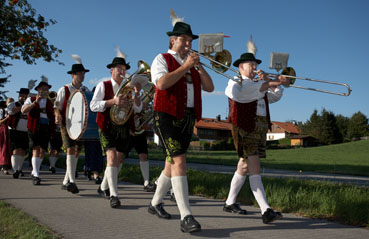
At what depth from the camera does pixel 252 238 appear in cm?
357

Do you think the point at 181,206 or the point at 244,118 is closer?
the point at 181,206

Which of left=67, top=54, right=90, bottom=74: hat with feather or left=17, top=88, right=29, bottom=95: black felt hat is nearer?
left=67, top=54, right=90, bottom=74: hat with feather

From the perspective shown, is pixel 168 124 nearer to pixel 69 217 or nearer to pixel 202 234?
pixel 202 234

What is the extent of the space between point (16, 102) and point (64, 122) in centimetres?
328

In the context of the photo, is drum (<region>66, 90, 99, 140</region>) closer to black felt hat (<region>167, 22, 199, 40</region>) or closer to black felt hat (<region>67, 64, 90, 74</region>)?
black felt hat (<region>67, 64, 90, 74</region>)

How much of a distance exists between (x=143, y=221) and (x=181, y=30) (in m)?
2.17

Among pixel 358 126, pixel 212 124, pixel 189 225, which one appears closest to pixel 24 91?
pixel 189 225

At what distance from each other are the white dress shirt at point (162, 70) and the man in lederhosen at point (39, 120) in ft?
15.4

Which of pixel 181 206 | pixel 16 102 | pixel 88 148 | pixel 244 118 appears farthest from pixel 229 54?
pixel 16 102

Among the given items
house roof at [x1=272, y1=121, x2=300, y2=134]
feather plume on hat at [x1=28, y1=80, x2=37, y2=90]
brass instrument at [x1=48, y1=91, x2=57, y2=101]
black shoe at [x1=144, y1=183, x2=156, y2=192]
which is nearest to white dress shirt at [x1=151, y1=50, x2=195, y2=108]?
black shoe at [x1=144, y1=183, x2=156, y2=192]

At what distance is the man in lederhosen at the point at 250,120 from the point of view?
443 centimetres

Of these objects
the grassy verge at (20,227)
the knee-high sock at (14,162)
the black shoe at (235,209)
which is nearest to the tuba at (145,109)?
the black shoe at (235,209)

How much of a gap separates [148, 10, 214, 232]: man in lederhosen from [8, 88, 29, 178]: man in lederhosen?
6300 mm

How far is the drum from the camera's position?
643cm
